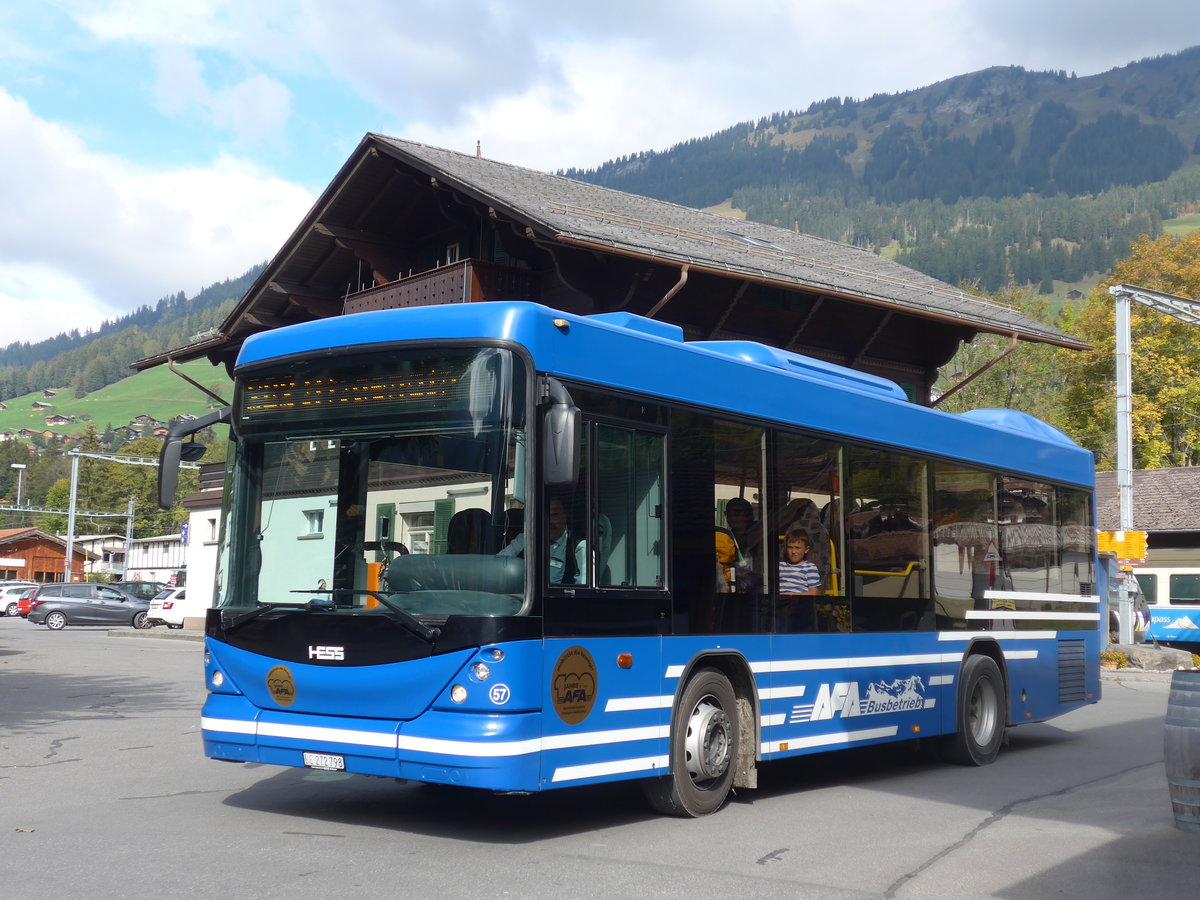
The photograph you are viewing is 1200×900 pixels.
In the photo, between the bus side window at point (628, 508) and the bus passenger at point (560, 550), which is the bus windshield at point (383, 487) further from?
the bus side window at point (628, 508)

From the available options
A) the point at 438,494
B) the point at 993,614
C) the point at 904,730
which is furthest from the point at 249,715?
the point at 993,614

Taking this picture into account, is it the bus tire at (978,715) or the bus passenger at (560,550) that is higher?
the bus passenger at (560,550)

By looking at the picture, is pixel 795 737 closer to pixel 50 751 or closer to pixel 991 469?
pixel 991 469

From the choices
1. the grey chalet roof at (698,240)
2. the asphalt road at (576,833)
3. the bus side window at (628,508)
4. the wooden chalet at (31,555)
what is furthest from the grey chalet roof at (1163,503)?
the wooden chalet at (31,555)

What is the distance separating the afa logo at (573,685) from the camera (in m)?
7.40

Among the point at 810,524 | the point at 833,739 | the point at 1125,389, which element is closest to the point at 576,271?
the point at 1125,389

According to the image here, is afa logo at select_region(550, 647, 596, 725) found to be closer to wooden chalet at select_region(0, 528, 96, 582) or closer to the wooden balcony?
the wooden balcony

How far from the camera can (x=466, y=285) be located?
73.0 feet

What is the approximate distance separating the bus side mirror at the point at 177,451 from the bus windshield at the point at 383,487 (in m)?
0.25

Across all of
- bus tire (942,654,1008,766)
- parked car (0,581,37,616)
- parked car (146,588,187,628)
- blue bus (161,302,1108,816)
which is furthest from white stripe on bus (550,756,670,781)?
parked car (0,581,37,616)

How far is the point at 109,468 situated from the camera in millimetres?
126000

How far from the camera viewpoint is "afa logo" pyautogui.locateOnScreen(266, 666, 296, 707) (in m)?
7.71

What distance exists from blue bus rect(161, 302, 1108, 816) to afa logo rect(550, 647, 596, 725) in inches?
0.5

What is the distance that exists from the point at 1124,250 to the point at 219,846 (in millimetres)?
194319
